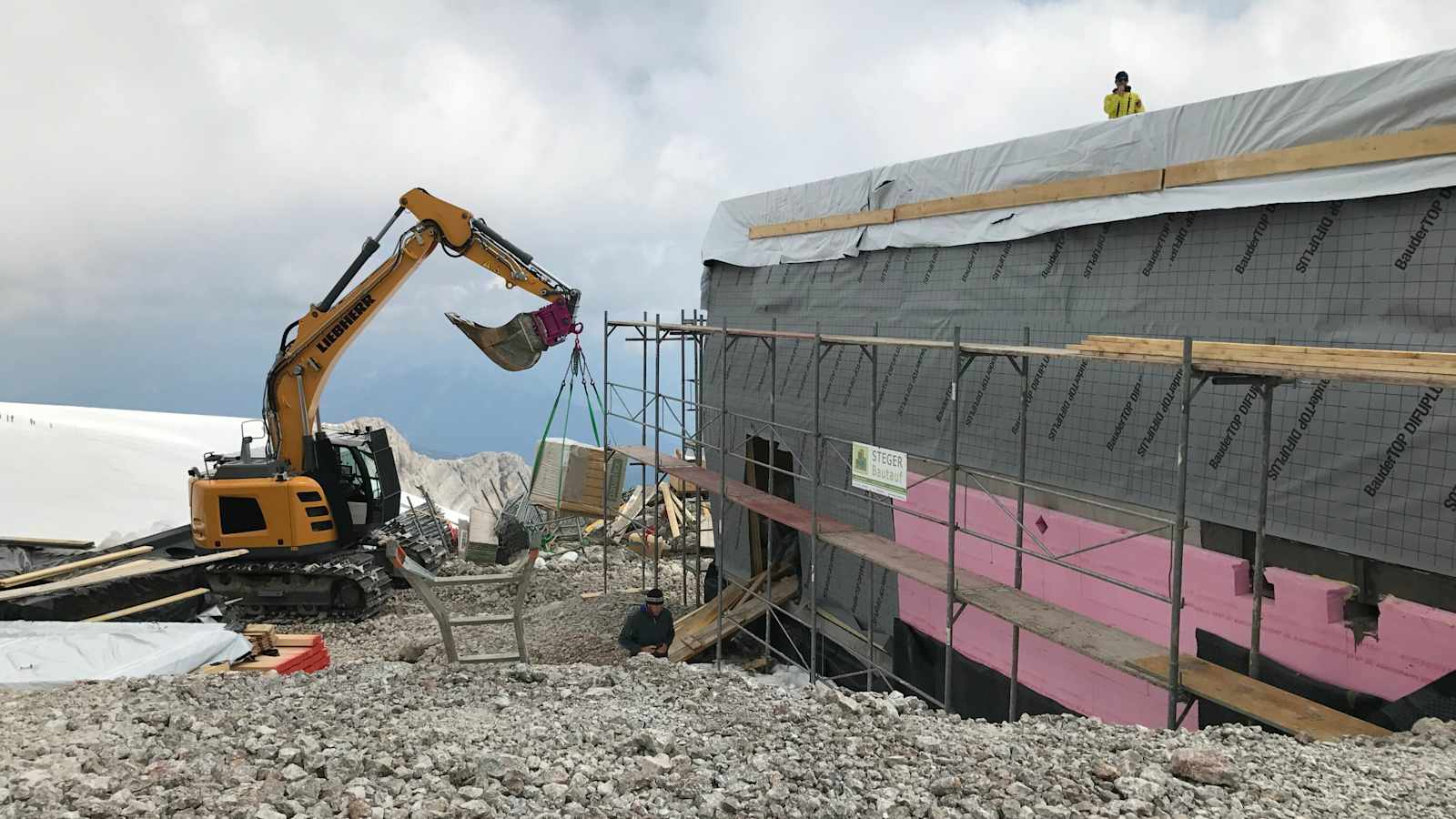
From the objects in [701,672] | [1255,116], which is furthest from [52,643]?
[1255,116]

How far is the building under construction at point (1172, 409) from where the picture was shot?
532 cm

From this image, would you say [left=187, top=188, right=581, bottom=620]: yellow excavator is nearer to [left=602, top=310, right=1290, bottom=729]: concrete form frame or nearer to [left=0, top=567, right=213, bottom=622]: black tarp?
[left=602, top=310, right=1290, bottom=729]: concrete form frame

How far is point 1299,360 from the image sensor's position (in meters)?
4.58

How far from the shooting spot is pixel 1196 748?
410 centimetres

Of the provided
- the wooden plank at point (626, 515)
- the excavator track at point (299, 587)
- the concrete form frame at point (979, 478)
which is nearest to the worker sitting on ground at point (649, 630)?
the concrete form frame at point (979, 478)

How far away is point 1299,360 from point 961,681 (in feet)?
18.5

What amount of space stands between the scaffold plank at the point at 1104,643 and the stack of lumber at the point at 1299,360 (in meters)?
1.98

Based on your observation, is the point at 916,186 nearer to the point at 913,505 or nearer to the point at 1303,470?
the point at 913,505

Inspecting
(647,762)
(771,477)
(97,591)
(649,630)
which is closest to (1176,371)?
(647,762)

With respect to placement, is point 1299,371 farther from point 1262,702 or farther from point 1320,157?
point 1262,702

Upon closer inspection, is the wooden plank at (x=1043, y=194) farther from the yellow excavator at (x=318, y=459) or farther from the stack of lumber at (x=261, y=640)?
the stack of lumber at (x=261, y=640)

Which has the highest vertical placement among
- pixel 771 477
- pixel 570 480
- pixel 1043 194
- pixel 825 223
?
pixel 825 223

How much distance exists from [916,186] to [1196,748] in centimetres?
671

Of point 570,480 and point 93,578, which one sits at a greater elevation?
point 93,578
